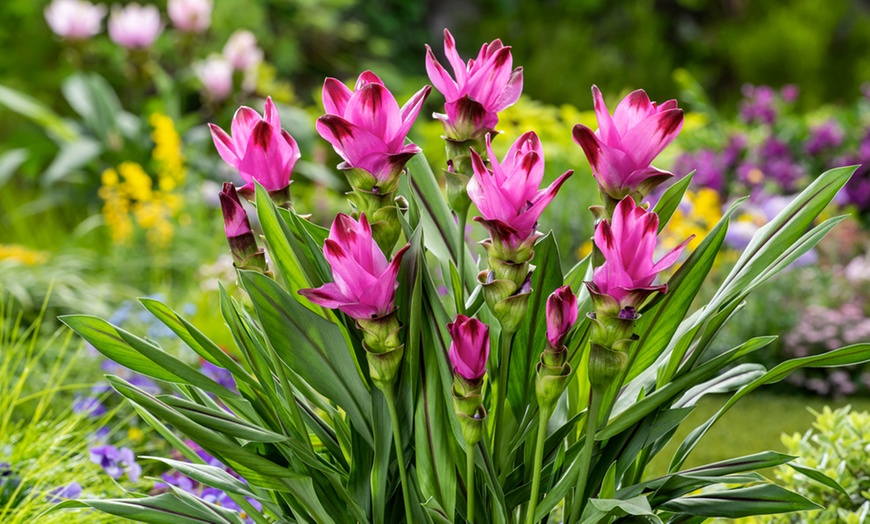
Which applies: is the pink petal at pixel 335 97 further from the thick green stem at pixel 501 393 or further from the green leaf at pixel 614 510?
the green leaf at pixel 614 510

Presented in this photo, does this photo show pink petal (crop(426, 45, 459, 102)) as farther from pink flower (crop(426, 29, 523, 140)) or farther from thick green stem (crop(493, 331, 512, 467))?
thick green stem (crop(493, 331, 512, 467))

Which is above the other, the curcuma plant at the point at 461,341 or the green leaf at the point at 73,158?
the green leaf at the point at 73,158

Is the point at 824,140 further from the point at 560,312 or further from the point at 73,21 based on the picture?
the point at 560,312

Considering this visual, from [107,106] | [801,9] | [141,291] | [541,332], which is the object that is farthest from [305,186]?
[801,9]

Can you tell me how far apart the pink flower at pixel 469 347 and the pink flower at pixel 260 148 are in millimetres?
249

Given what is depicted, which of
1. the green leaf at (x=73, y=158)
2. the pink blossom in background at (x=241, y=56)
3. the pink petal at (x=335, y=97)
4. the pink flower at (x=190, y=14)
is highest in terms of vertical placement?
the pink flower at (x=190, y=14)

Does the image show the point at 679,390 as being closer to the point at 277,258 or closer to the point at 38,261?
the point at 277,258

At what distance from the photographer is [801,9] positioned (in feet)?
32.9

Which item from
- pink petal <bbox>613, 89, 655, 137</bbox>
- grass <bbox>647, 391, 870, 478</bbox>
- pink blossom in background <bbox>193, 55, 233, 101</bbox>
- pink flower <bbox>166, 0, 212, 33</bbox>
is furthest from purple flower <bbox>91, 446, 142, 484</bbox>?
pink flower <bbox>166, 0, 212, 33</bbox>

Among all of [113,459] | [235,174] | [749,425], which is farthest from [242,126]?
[235,174]

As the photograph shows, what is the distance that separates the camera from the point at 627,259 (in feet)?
2.52

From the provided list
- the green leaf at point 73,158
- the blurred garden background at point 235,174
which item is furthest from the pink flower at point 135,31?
the green leaf at point 73,158

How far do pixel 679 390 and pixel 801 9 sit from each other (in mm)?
10483

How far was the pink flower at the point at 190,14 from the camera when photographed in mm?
5191
